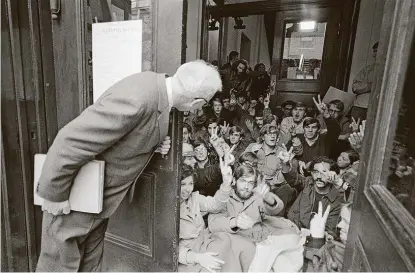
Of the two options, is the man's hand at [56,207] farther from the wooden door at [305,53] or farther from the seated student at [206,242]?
the wooden door at [305,53]

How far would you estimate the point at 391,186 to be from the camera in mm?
1007

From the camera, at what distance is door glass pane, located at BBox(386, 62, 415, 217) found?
990 millimetres

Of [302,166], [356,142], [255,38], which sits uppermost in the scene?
[255,38]

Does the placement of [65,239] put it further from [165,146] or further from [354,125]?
[354,125]

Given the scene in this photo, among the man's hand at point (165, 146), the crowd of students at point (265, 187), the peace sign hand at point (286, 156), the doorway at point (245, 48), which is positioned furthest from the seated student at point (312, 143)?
the doorway at point (245, 48)

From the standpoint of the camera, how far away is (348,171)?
237cm

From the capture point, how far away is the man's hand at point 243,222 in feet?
6.46

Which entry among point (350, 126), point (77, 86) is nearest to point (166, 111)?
point (77, 86)

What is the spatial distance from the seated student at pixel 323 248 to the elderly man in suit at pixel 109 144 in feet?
3.89

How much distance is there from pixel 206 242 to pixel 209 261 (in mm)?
160

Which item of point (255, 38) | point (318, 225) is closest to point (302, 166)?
point (318, 225)

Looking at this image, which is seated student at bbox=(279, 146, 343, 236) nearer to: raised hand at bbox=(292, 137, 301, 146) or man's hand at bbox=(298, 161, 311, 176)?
man's hand at bbox=(298, 161, 311, 176)

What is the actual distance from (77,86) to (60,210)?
81 centimetres

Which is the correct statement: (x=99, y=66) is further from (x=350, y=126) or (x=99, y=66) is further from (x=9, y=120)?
(x=350, y=126)
